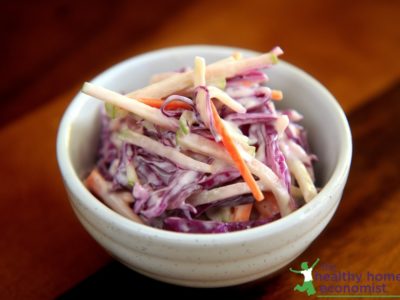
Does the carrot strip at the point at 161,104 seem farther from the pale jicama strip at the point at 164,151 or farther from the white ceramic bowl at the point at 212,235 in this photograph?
the white ceramic bowl at the point at 212,235

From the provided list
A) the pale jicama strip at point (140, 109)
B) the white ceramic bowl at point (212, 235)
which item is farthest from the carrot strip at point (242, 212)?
the pale jicama strip at point (140, 109)

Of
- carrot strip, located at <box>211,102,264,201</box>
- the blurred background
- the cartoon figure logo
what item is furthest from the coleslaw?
the blurred background

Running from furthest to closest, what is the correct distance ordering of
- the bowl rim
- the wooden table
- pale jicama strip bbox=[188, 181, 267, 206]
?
the wooden table < pale jicama strip bbox=[188, 181, 267, 206] < the bowl rim

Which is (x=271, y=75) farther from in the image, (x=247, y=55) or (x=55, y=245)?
(x=55, y=245)

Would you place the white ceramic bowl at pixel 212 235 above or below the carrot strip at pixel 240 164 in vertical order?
below

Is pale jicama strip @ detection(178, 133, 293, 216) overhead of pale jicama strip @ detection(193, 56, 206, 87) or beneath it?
beneath

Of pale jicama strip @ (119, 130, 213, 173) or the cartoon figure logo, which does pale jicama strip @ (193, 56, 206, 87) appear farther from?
the cartoon figure logo

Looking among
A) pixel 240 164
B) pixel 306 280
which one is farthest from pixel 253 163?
pixel 306 280

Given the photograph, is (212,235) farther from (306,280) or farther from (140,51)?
(140,51)
